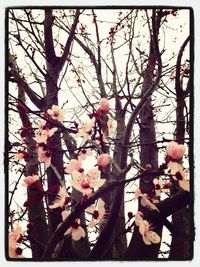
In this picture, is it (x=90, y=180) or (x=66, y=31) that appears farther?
(x=66, y=31)

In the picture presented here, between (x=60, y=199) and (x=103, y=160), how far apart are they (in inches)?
6.3

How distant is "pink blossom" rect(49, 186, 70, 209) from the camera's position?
1.12 metres

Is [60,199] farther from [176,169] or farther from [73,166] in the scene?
[176,169]

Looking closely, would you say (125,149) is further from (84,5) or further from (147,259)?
(84,5)

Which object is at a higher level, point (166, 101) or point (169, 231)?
point (166, 101)

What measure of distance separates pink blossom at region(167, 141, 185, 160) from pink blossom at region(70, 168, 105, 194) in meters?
0.20

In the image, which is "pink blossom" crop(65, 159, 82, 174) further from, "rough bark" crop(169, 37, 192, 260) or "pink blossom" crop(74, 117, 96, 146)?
"rough bark" crop(169, 37, 192, 260)

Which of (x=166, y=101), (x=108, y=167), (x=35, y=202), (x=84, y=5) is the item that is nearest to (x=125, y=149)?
(x=108, y=167)

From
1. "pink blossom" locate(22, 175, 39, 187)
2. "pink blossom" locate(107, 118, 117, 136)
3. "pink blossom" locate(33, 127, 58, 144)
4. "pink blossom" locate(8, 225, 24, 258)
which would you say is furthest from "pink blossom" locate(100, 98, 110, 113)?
"pink blossom" locate(8, 225, 24, 258)

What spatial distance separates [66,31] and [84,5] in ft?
0.30

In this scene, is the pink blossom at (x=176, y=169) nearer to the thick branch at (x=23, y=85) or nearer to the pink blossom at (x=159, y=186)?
the pink blossom at (x=159, y=186)

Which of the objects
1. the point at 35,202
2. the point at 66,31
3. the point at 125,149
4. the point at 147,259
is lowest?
the point at 147,259

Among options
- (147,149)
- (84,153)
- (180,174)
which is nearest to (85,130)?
(84,153)

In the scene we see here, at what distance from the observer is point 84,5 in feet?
3.92
